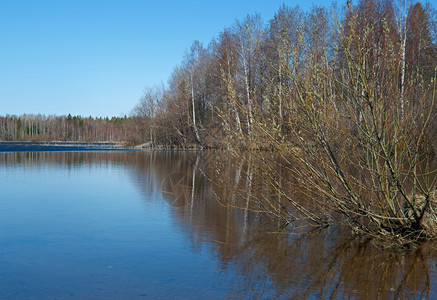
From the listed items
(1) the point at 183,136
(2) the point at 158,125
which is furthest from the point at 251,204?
(2) the point at 158,125

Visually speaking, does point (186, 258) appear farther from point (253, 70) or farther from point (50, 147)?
point (50, 147)

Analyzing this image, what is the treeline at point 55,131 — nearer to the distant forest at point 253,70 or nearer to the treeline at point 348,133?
the distant forest at point 253,70

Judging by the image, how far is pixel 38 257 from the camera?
19.0ft

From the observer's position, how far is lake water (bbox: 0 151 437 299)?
15.1 ft

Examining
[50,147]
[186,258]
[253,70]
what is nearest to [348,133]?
[186,258]

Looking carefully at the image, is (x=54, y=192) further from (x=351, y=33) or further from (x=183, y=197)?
(x=351, y=33)

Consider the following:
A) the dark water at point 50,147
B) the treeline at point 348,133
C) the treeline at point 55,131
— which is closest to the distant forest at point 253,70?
the treeline at point 348,133

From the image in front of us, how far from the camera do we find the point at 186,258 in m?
5.74

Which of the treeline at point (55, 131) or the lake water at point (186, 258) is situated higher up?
the treeline at point (55, 131)

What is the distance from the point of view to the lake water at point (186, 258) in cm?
461

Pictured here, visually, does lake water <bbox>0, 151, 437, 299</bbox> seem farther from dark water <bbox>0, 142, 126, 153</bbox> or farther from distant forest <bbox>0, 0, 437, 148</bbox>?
dark water <bbox>0, 142, 126, 153</bbox>

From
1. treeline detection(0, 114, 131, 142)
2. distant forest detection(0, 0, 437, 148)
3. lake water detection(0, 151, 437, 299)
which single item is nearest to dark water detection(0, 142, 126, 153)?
distant forest detection(0, 0, 437, 148)

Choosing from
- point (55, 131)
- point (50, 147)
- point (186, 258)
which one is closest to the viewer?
point (186, 258)

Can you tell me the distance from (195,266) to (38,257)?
214cm
